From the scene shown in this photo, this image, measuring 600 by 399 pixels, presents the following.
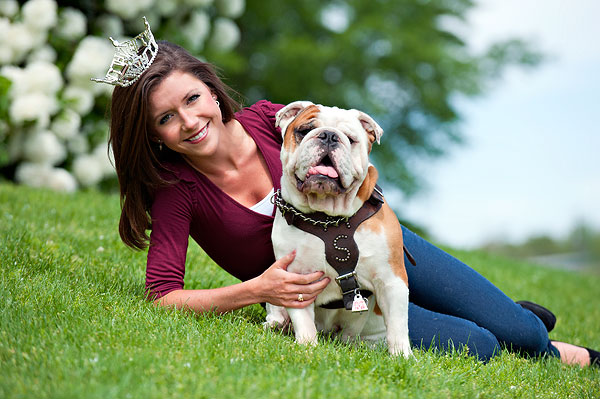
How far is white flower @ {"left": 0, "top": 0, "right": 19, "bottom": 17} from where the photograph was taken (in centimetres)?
905

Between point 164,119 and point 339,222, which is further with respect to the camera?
point 164,119

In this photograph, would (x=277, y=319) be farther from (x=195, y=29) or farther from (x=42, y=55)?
(x=195, y=29)

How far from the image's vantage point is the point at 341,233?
132 inches

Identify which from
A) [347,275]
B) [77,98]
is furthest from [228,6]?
[347,275]

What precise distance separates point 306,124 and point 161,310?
1369 millimetres

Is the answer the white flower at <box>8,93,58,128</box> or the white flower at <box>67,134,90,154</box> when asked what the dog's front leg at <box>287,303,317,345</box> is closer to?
the white flower at <box>8,93,58,128</box>

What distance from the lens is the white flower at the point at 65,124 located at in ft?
31.9

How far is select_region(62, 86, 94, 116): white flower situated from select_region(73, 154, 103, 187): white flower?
0.87 m

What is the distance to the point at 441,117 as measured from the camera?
682 inches

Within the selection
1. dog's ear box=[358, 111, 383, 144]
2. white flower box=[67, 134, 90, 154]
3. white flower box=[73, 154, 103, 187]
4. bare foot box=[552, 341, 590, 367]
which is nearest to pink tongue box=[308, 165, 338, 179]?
dog's ear box=[358, 111, 383, 144]

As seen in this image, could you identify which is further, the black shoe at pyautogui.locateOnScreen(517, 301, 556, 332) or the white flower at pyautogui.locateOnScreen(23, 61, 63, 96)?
the white flower at pyautogui.locateOnScreen(23, 61, 63, 96)

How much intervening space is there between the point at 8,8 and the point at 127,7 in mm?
1818

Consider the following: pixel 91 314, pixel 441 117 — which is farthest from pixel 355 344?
pixel 441 117

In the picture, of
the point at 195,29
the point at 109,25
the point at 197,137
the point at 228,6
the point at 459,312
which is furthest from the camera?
the point at 228,6
